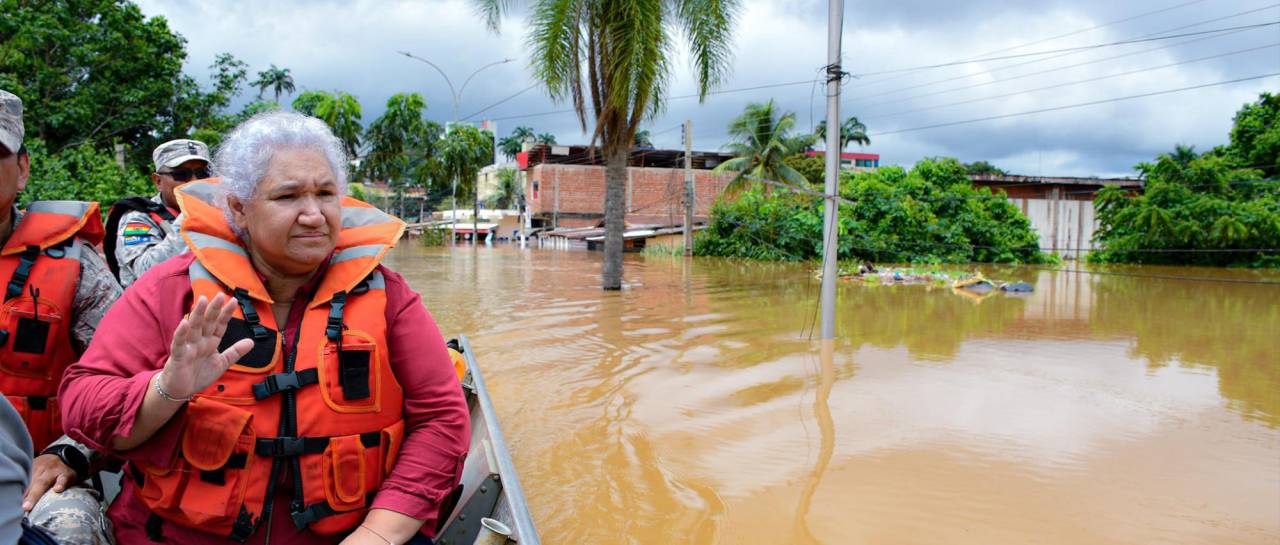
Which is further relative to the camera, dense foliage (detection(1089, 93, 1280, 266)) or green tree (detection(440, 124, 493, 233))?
green tree (detection(440, 124, 493, 233))

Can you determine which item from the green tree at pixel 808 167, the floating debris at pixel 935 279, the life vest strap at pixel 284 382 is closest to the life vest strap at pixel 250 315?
the life vest strap at pixel 284 382

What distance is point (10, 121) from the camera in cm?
222

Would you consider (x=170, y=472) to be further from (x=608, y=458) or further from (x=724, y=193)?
(x=724, y=193)

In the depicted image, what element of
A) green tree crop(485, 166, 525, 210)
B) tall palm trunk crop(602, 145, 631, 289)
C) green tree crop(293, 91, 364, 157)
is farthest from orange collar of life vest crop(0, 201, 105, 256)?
green tree crop(485, 166, 525, 210)

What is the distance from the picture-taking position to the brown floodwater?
13.8ft

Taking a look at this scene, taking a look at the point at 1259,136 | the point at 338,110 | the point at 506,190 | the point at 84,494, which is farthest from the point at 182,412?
the point at 506,190

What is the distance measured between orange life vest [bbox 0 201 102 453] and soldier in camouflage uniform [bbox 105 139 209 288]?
471 mm

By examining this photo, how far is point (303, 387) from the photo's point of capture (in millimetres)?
1890

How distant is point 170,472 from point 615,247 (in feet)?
45.9

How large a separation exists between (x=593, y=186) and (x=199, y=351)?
147 feet

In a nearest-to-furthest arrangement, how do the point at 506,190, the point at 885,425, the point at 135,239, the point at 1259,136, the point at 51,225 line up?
the point at 51,225, the point at 135,239, the point at 885,425, the point at 1259,136, the point at 506,190

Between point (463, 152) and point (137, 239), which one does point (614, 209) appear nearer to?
point (137, 239)

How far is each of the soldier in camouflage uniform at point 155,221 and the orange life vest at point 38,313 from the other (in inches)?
18.5

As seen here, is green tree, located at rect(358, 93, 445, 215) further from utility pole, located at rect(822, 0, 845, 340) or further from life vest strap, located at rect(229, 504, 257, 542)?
life vest strap, located at rect(229, 504, 257, 542)
